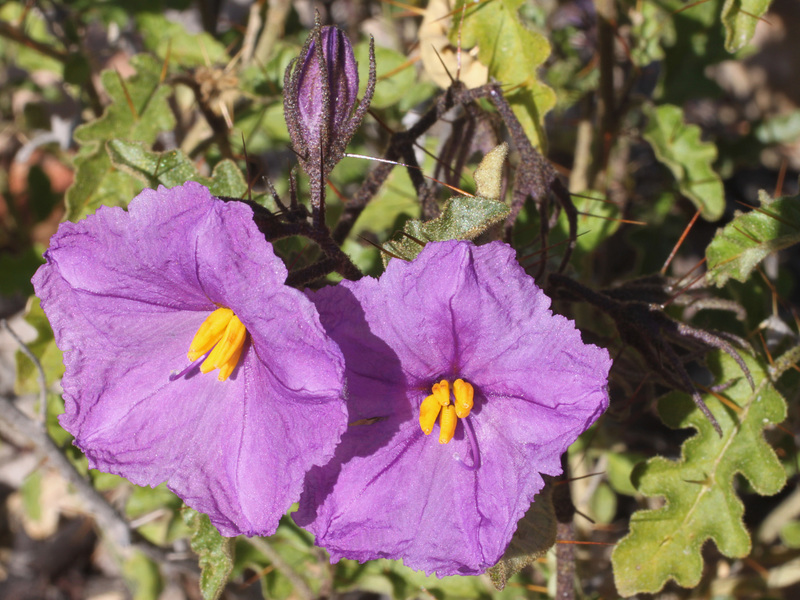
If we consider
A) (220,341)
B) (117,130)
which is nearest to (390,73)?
(117,130)

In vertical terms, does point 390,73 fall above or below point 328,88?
below

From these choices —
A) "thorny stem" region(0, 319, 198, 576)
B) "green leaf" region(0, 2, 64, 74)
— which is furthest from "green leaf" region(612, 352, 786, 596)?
"green leaf" region(0, 2, 64, 74)

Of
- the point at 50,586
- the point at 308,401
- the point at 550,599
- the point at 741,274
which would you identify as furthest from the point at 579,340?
the point at 50,586

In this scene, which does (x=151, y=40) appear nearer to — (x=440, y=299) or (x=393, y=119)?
(x=393, y=119)

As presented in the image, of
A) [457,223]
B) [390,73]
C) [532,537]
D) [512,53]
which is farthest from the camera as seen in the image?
[390,73]

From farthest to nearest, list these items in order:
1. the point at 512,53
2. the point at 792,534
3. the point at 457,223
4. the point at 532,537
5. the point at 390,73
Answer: the point at 792,534 < the point at 390,73 < the point at 512,53 < the point at 532,537 < the point at 457,223

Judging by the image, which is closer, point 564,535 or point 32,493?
point 564,535

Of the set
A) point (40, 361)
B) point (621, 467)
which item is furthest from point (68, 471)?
point (621, 467)

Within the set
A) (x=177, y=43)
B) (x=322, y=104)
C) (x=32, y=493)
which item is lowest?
(x=32, y=493)

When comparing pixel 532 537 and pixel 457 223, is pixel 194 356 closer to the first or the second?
pixel 457 223
